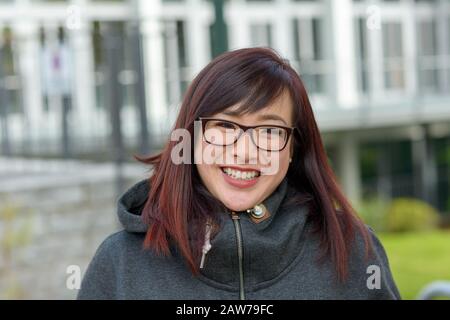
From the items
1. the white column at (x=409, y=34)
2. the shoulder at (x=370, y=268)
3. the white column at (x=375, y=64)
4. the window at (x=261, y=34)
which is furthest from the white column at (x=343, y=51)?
the shoulder at (x=370, y=268)

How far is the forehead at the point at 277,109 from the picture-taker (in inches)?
78.9

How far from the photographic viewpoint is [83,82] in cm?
862

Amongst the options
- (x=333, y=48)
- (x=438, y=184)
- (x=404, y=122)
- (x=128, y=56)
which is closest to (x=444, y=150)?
(x=438, y=184)

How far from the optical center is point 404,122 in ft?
60.3

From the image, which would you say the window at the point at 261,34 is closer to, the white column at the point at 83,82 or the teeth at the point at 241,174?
the white column at the point at 83,82

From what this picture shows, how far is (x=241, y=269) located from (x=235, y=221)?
0.11 m

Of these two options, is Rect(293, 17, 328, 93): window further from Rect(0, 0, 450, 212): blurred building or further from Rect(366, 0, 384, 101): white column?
Rect(366, 0, 384, 101): white column

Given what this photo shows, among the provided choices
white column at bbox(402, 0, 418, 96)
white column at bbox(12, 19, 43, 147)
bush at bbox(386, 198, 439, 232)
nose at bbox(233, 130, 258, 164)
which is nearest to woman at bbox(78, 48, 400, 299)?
nose at bbox(233, 130, 258, 164)

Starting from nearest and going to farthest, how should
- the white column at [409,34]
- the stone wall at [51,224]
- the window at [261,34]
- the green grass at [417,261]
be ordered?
the stone wall at [51,224]
the green grass at [417,261]
the window at [261,34]
the white column at [409,34]

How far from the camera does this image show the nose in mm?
2002

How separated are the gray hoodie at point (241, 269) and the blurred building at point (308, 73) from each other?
518 cm

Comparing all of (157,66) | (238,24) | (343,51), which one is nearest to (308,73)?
(343,51)
